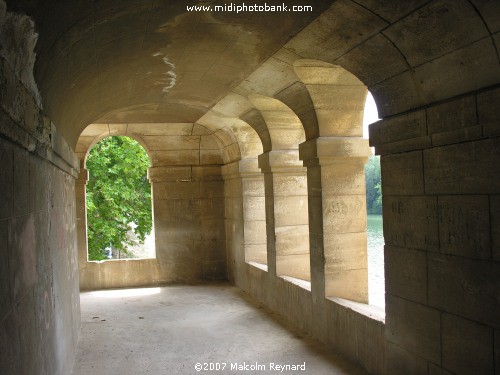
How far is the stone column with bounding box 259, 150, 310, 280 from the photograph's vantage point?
24.2 ft

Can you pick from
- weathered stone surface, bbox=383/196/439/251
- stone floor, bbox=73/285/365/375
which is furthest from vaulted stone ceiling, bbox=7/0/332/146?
stone floor, bbox=73/285/365/375

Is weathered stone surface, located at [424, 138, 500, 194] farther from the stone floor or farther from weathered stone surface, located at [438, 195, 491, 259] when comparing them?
the stone floor

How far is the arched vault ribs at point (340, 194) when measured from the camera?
18.4 ft

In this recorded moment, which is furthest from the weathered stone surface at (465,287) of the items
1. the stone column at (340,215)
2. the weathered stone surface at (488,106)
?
the stone column at (340,215)

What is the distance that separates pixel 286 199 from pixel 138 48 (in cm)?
367

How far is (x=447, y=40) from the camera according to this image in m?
Answer: 3.20

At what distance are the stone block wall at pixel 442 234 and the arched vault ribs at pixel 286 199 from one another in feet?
10.6

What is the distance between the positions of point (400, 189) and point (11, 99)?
2981 mm

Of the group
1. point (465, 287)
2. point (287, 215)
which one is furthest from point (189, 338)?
point (465, 287)

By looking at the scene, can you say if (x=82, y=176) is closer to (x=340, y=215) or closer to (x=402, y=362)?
(x=340, y=215)

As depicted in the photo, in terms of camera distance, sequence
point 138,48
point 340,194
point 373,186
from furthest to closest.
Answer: point 373,186 → point 340,194 → point 138,48

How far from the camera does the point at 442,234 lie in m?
3.51

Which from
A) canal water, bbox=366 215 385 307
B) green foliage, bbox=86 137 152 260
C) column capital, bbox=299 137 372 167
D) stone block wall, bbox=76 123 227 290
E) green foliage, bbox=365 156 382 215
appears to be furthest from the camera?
green foliage, bbox=365 156 382 215

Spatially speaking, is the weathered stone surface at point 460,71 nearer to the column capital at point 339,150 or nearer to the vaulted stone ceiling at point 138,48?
the vaulted stone ceiling at point 138,48
